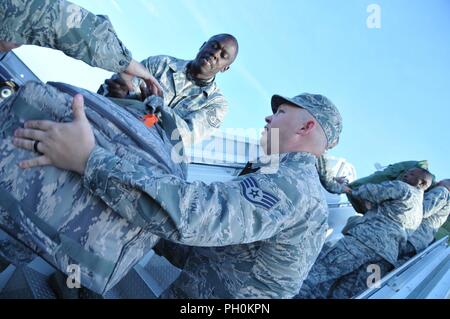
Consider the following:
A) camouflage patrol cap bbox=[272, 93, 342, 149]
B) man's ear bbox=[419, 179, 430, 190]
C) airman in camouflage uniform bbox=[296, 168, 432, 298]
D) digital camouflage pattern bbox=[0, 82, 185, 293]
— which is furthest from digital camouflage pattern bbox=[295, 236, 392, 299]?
digital camouflage pattern bbox=[0, 82, 185, 293]

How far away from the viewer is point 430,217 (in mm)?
3859

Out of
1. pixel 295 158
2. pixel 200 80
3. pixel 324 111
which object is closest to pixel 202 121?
pixel 200 80

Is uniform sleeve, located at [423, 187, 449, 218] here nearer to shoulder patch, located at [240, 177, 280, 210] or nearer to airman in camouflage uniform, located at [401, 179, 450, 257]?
airman in camouflage uniform, located at [401, 179, 450, 257]

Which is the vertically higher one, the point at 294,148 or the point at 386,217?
the point at 294,148

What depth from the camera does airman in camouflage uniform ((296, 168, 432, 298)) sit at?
2846 mm

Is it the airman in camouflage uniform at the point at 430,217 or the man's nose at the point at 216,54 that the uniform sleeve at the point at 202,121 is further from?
the airman in camouflage uniform at the point at 430,217

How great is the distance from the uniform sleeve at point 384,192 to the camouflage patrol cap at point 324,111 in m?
1.90

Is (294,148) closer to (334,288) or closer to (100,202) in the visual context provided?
(100,202)

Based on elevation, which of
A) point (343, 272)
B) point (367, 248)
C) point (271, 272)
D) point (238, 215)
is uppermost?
point (238, 215)

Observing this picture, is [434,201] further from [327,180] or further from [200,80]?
[200,80]

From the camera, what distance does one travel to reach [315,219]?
3.47 ft

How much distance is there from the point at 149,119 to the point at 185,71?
49.1 inches

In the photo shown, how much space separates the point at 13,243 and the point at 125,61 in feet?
2.63

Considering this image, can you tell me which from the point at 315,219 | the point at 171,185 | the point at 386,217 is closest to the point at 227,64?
the point at 315,219
